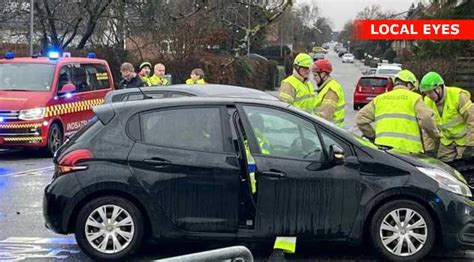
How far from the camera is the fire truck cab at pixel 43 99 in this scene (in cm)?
1277

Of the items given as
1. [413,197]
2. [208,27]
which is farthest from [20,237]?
[208,27]

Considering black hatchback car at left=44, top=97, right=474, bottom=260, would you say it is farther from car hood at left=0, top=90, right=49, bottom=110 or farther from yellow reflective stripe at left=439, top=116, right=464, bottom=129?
car hood at left=0, top=90, right=49, bottom=110

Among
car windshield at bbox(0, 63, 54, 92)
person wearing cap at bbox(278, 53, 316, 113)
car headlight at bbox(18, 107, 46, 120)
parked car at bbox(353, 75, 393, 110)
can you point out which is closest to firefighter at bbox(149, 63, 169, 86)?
car windshield at bbox(0, 63, 54, 92)

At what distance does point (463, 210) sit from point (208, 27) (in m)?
26.4

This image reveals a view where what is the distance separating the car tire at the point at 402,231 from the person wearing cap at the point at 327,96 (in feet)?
7.44

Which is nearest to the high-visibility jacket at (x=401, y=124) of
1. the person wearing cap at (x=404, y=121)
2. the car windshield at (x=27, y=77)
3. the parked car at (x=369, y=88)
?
the person wearing cap at (x=404, y=121)

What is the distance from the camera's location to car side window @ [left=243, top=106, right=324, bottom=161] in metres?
5.97

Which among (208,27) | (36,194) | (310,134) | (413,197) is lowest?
(36,194)

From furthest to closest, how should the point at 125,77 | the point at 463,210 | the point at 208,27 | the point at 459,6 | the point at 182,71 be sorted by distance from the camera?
the point at 208,27
the point at 182,71
the point at 459,6
the point at 125,77
the point at 463,210

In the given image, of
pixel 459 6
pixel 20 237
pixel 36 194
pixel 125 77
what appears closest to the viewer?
pixel 20 237

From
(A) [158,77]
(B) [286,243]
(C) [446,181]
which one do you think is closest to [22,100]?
(A) [158,77]

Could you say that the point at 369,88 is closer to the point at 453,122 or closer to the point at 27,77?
the point at 27,77

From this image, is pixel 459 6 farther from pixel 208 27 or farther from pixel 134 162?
pixel 134 162

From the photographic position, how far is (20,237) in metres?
7.02
